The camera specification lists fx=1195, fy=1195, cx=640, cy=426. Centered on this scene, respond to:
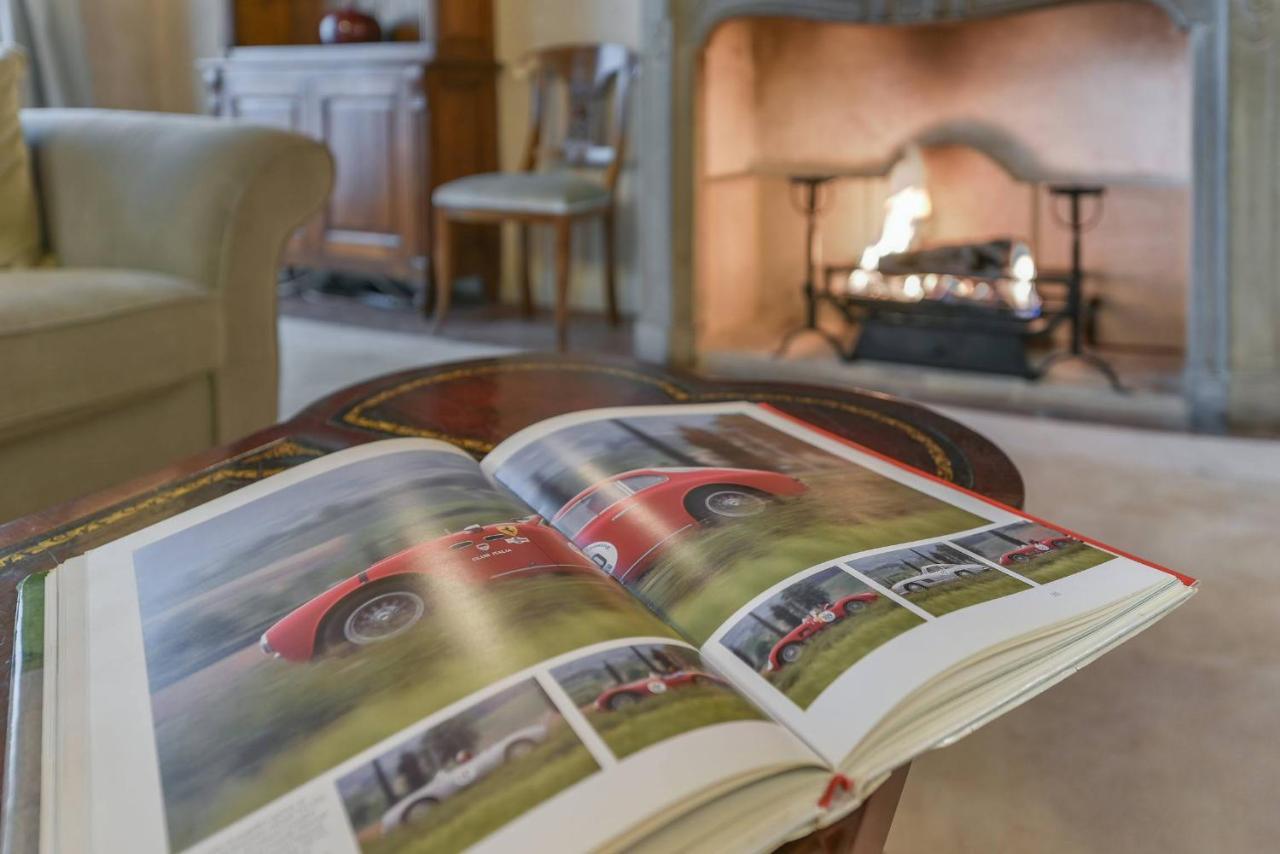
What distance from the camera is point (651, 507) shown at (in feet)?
2.48

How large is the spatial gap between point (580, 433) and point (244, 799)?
472mm

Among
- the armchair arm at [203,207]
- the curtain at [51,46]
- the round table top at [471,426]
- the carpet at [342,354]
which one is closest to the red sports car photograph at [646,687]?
the round table top at [471,426]

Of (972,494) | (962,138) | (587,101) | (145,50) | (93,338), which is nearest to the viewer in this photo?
(972,494)

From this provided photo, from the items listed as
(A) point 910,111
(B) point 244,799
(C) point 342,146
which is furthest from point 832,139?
(B) point 244,799

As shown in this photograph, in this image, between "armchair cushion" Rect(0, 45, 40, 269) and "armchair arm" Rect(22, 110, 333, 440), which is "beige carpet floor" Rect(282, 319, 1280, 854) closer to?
"armchair arm" Rect(22, 110, 333, 440)

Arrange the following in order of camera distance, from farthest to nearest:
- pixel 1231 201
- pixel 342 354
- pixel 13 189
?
pixel 342 354, pixel 1231 201, pixel 13 189

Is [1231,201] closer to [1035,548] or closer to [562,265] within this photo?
[562,265]

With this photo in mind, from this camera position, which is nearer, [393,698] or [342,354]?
[393,698]

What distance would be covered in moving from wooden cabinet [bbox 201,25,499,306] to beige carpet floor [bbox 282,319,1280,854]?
2329 millimetres

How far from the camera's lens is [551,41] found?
3.70 meters

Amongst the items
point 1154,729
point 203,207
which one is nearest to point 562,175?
point 203,207

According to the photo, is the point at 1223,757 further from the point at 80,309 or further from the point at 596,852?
the point at 80,309

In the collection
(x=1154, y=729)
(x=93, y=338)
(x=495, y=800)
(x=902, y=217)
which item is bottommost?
(x=1154, y=729)

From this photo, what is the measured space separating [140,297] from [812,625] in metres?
1.34
